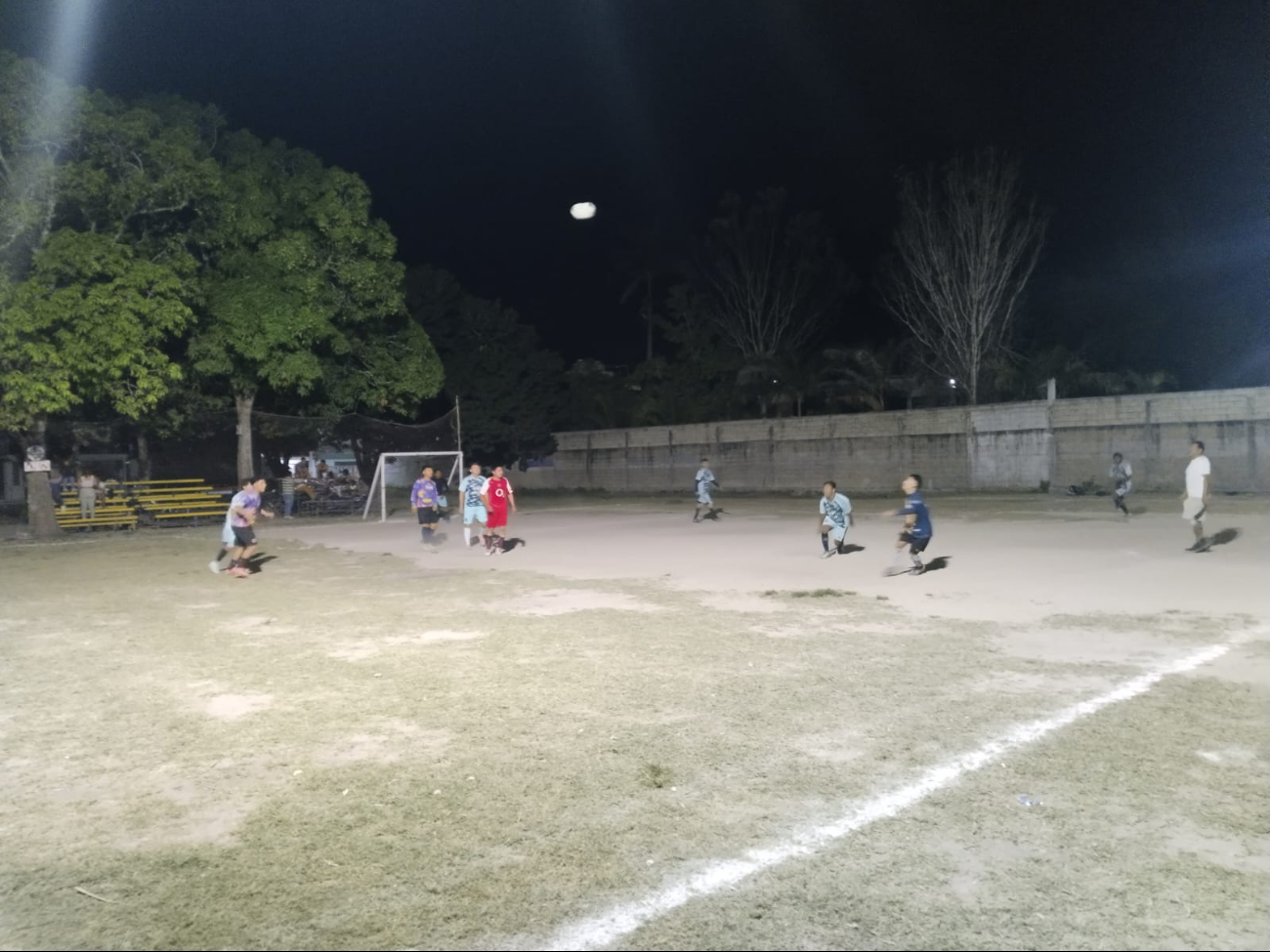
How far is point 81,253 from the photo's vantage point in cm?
2006

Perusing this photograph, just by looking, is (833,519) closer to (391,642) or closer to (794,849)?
(391,642)

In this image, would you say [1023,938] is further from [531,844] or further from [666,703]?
[666,703]

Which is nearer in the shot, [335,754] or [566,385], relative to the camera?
[335,754]

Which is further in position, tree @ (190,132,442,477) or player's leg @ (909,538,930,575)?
tree @ (190,132,442,477)

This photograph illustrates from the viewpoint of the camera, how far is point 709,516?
78.4 ft

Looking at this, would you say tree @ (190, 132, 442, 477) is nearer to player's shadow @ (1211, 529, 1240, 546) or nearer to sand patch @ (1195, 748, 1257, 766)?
player's shadow @ (1211, 529, 1240, 546)

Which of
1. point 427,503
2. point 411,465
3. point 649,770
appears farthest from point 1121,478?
point 411,465

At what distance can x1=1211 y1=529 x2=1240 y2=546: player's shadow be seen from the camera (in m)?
14.8

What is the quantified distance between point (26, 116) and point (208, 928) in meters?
22.3

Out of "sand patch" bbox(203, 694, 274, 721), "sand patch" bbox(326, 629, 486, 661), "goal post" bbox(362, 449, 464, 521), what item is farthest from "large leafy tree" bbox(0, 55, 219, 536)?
"sand patch" bbox(203, 694, 274, 721)

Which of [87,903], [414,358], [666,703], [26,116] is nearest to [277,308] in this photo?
[414,358]

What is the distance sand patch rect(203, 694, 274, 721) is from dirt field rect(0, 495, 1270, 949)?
3 cm

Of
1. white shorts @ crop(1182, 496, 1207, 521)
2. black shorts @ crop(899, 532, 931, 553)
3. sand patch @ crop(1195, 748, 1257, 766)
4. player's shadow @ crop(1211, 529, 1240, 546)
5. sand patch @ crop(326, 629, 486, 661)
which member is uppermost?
white shorts @ crop(1182, 496, 1207, 521)

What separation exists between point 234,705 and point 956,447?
27139 mm
